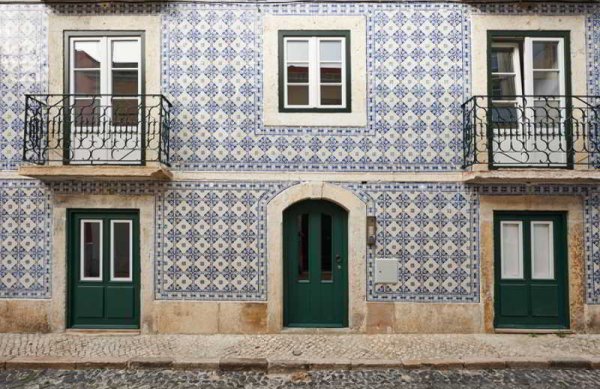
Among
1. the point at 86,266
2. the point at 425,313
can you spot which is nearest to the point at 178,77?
the point at 86,266

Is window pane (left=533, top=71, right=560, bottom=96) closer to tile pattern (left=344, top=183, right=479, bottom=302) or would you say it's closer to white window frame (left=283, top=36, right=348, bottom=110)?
tile pattern (left=344, top=183, right=479, bottom=302)

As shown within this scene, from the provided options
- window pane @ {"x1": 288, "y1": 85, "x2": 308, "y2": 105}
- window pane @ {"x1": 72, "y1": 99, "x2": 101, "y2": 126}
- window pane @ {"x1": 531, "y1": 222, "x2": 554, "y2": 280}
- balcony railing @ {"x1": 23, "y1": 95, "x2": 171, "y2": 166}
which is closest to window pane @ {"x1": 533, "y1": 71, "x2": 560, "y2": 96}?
window pane @ {"x1": 531, "y1": 222, "x2": 554, "y2": 280}

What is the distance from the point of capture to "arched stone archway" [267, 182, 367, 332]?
247 inches

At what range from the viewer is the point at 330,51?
6.45m

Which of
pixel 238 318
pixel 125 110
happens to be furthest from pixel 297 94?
pixel 238 318

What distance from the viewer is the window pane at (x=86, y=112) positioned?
6.34 meters

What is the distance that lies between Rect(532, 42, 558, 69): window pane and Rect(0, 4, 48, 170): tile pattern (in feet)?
24.9

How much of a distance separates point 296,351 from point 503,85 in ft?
16.6

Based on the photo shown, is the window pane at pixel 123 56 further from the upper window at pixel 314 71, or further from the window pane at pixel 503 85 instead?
the window pane at pixel 503 85

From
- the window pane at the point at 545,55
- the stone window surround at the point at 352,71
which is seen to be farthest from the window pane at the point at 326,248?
the window pane at the point at 545,55

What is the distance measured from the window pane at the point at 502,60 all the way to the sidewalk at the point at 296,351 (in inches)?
160

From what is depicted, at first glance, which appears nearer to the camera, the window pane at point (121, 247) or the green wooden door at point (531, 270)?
the green wooden door at point (531, 270)

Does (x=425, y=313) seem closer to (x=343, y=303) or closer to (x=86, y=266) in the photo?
(x=343, y=303)

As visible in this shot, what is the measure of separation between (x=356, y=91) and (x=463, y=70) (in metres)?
1.68
